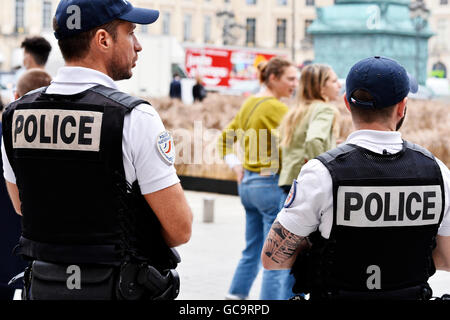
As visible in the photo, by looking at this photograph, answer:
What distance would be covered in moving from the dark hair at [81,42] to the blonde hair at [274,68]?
10.6 ft

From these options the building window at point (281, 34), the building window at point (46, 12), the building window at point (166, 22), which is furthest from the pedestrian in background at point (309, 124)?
the building window at point (281, 34)

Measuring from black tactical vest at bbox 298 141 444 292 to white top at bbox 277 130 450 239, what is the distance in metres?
0.03

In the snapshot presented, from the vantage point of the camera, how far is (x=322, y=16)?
27.0 meters

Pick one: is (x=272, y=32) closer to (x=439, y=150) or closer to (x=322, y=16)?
(x=322, y=16)

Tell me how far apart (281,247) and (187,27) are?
8093 centimetres

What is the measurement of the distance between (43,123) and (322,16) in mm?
24771

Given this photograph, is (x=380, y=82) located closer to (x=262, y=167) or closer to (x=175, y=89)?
(x=262, y=167)

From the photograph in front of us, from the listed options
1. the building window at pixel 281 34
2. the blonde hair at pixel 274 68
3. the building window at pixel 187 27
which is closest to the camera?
the blonde hair at pixel 274 68

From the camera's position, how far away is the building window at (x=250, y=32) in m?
86.9

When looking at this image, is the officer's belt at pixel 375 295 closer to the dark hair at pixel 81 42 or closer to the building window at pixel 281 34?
the dark hair at pixel 81 42

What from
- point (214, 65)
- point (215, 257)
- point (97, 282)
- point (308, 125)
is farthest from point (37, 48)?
point (214, 65)

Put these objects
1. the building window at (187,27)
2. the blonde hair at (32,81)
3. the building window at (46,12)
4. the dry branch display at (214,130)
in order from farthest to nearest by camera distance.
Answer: the building window at (187,27)
the building window at (46,12)
the dry branch display at (214,130)
the blonde hair at (32,81)

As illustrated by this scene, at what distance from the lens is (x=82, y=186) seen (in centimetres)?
288

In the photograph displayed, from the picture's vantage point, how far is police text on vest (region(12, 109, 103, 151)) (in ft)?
9.42
